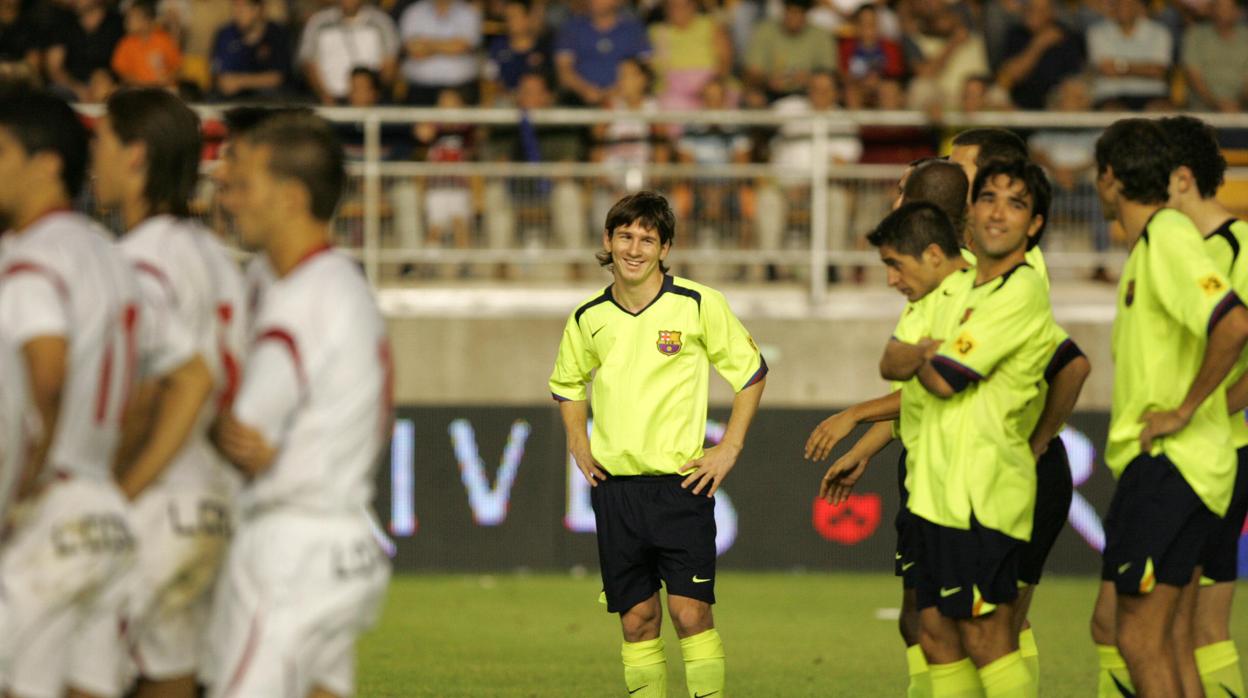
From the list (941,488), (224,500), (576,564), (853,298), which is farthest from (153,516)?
(853,298)

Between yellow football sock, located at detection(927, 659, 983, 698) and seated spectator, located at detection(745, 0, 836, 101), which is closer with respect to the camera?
yellow football sock, located at detection(927, 659, 983, 698)

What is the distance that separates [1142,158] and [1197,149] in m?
0.25

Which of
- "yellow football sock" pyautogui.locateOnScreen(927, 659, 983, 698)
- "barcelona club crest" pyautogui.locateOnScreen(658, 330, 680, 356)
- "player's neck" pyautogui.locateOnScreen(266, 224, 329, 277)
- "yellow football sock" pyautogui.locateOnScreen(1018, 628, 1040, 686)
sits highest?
"player's neck" pyautogui.locateOnScreen(266, 224, 329, 277)

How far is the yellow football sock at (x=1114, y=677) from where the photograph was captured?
6828 mm

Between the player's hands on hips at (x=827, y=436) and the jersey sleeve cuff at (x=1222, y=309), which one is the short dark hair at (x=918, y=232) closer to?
the player's hands on hips at (x=827, y=436)

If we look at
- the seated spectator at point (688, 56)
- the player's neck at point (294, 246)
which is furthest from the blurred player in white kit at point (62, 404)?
the seated spectator at point (688, 56)

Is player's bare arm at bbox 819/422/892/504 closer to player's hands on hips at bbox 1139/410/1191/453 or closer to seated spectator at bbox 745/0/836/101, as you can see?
player's hands on hips at bbox 1139/410/1191/453

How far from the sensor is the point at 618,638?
1045cm

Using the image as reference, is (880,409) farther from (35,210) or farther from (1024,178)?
(35,210)

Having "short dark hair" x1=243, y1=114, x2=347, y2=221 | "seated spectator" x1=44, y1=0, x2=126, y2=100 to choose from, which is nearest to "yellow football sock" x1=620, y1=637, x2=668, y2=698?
"short dark hair" x1=243, y1=114, x2=347, y2=221

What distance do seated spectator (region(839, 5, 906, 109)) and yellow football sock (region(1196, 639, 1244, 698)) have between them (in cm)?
865

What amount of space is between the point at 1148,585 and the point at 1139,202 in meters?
1.36

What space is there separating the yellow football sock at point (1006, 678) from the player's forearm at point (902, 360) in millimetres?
1073

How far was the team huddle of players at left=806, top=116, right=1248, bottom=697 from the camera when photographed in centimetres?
626
